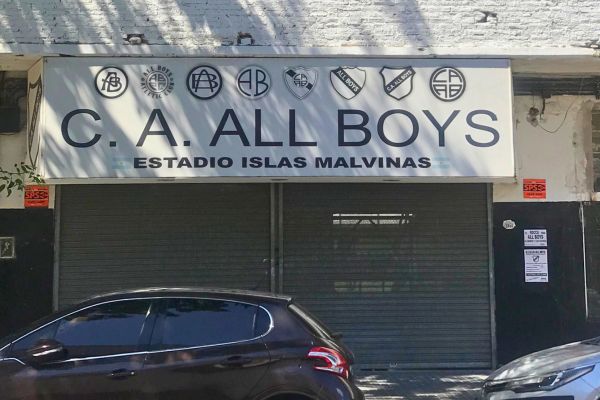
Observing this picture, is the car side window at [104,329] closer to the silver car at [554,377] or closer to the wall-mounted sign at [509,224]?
the silver car at [554,377]

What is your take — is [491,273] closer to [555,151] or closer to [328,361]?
[555,151]

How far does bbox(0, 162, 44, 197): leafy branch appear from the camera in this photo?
855 centimetres

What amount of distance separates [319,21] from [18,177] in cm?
495

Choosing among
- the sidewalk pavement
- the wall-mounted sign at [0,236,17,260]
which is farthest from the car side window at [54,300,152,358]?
the wall-mounted sign at [0,236,17,260]

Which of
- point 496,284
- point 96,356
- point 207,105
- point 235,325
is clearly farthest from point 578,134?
point 96,356

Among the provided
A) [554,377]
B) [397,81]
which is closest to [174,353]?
[554,377]

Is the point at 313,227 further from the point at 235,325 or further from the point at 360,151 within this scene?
the point at 235,325

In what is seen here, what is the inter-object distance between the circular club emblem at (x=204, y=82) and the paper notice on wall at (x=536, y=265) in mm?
5201

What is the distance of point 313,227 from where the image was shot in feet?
31.2

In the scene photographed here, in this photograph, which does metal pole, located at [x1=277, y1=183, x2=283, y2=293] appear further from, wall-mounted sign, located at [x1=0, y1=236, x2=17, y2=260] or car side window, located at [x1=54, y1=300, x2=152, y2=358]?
car side window, located at [x1=54, y1=300, x2=152, y2=358]

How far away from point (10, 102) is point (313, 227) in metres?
4.93

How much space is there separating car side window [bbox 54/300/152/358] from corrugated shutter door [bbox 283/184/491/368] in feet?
14.5

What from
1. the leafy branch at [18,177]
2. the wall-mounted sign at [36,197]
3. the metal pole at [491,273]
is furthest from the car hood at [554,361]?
the wall-mounted sign at [36,197]

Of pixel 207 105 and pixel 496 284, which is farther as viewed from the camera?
pixel 496 284
